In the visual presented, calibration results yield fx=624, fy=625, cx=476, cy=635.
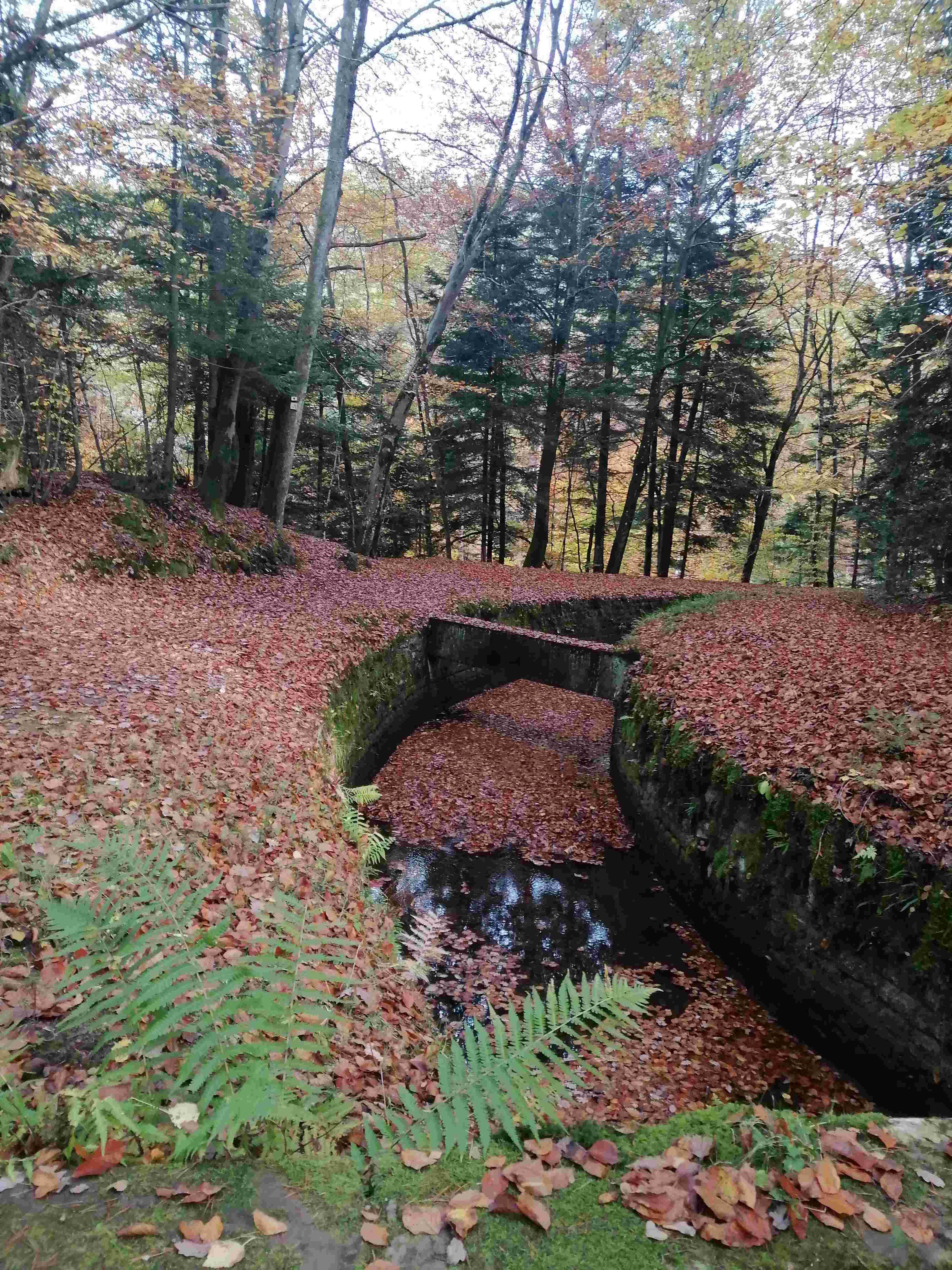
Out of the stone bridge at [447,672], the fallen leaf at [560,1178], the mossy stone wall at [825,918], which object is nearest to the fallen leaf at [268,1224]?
the fallen leaf at [560,1178]

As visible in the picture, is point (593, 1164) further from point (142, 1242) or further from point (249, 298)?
point (249, 298)

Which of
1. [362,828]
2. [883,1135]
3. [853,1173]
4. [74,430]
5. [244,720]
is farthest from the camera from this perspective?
[74,430]

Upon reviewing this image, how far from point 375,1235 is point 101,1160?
0.84m

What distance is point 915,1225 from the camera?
1.97 meters

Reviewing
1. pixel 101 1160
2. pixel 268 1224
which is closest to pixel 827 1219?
pixel 268 1224

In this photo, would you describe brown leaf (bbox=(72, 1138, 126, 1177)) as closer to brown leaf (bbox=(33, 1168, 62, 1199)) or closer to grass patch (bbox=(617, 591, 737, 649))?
brown leaf (bbox=(33, 1168, 62, 1199))

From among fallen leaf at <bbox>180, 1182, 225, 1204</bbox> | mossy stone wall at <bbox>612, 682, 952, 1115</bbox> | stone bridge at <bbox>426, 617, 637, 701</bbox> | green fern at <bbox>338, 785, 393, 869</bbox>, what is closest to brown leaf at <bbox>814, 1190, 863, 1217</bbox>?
fallen leaf at <bbox>180, 1182, 225, 1204</bbox>

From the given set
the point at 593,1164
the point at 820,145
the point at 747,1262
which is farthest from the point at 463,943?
the point at 820,145

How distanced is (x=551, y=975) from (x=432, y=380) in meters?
19.7

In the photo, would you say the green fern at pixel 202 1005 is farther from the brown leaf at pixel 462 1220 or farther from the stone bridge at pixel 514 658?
the stone bridge at pixel 514 658

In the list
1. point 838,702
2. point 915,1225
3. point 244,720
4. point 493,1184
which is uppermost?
point 838,702

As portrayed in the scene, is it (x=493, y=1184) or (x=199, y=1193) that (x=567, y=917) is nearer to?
(x=493, y=1184)

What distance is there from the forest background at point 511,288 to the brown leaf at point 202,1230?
923 centimetres

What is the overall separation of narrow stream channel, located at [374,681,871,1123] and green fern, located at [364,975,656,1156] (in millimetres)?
259
